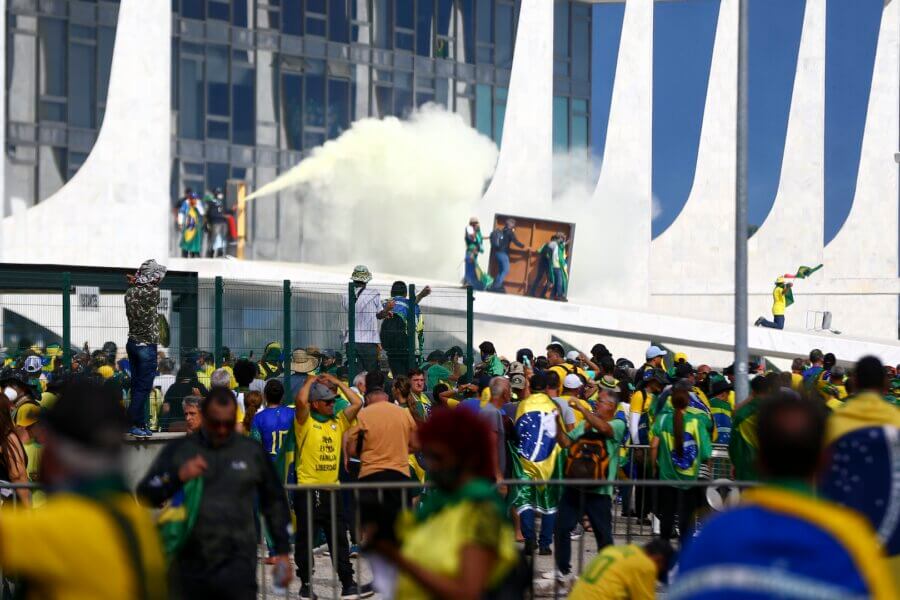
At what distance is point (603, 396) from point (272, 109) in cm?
3215

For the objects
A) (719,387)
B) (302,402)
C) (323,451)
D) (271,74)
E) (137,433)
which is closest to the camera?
(302,402)

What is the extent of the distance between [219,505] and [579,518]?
4531mm

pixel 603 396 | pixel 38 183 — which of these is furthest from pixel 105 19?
pixel 603 396

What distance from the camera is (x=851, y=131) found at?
43125 mm

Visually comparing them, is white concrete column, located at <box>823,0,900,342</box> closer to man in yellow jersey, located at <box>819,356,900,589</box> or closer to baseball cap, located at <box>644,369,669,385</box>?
baseball cap, located at <box>644,369,669,385</box>

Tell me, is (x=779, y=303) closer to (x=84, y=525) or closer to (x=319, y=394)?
(x=319, y=394)

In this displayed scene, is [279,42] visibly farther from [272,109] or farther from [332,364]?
[332,364]

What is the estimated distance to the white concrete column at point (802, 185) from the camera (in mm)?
40469

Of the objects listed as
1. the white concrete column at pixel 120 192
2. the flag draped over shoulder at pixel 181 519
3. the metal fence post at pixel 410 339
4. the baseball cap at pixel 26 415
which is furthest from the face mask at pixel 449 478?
the white concrete column at pixel 120 192

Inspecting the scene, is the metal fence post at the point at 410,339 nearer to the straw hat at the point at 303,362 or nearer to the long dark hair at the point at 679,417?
the straw hat at the point at 303,362

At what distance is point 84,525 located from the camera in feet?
11.1

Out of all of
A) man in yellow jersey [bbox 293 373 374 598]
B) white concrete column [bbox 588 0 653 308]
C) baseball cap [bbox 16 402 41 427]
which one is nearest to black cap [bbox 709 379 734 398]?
man in yellow jersey [bbox 293 373 374 598]

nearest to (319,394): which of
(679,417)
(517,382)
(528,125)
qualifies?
(679,417)

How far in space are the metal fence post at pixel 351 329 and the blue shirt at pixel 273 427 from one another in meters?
5.09
